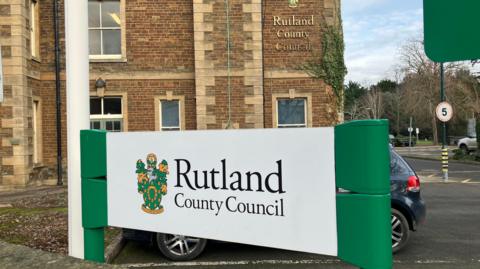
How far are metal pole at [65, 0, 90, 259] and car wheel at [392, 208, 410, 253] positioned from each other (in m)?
4.30

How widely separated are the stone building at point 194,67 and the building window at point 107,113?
0.11 ft

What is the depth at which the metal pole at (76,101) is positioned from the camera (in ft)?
13.3

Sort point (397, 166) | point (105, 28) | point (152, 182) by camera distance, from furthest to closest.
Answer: point (105, 28) < point (397, 166) < point (152, 182)

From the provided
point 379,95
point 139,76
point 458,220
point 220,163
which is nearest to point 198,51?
point 139,76

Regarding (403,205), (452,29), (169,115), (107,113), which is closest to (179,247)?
(403,205)

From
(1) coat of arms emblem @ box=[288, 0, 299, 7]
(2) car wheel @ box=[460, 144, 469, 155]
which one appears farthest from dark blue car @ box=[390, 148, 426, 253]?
(2) car wheel @ box=[460, 144, 469, 155]

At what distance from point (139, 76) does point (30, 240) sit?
8920 mm

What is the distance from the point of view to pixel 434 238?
7.54 meters

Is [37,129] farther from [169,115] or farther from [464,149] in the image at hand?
[464,149]

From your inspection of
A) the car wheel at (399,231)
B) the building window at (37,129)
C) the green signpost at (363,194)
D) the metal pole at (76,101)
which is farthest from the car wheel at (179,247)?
the building window at (37,129)

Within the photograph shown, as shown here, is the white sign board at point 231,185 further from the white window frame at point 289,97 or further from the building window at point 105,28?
the building window at point 105,28

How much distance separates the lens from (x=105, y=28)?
15.3 metres

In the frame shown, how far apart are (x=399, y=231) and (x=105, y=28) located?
11965 mm

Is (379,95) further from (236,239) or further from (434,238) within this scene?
(236,239)
